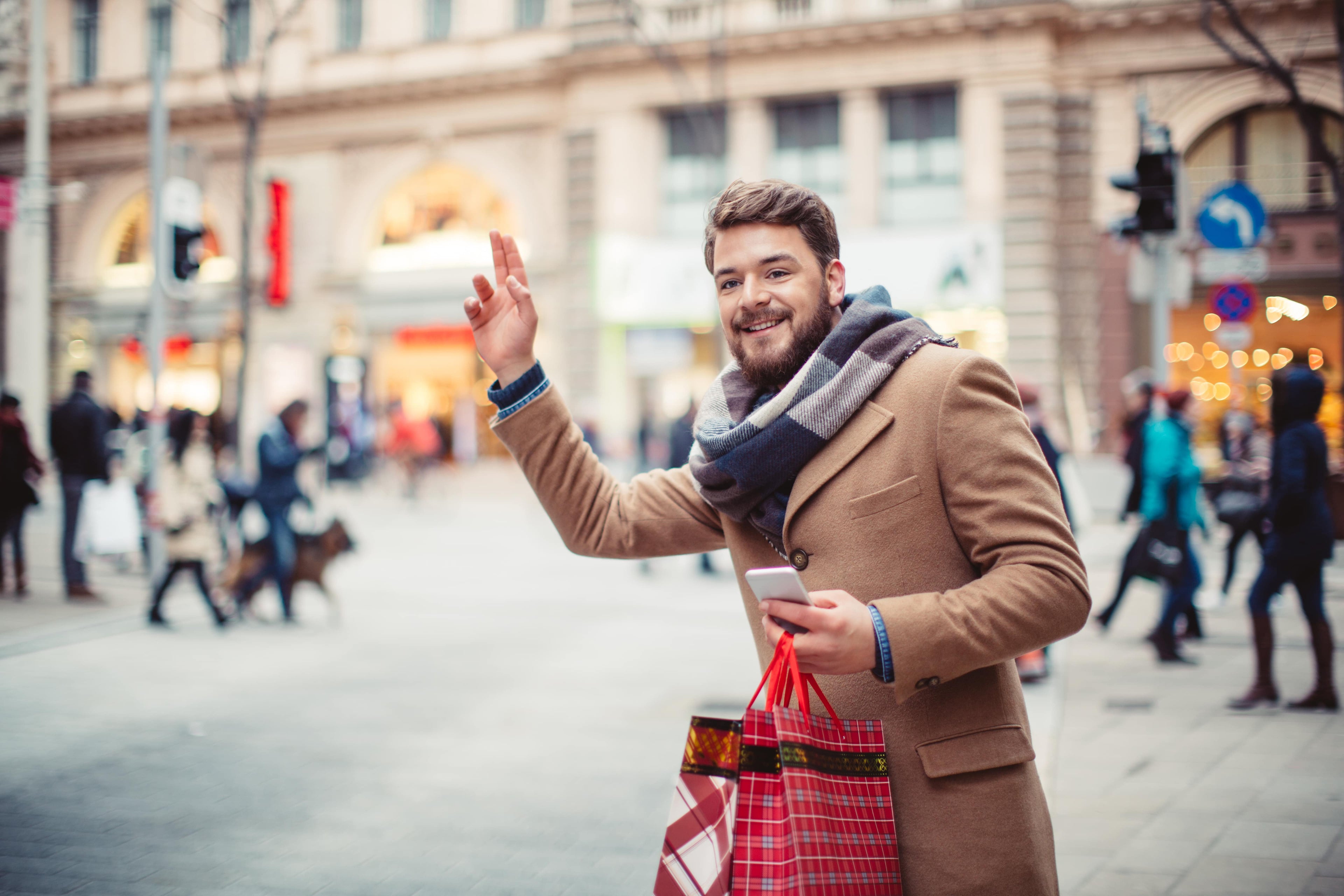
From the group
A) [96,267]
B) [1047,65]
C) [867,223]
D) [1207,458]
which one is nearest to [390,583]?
[1207,458]

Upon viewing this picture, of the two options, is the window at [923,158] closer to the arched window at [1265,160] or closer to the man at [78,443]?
Result: the arched window at [1265,160]

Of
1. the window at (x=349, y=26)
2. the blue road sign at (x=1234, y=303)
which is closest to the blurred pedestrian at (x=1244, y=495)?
the blue road sign at (x=1234, y=303)

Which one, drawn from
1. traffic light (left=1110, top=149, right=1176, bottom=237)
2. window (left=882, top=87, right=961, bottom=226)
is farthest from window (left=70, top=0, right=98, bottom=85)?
window (left=882, top=87, right=961, bottom=226)

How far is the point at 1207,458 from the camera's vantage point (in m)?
17.0

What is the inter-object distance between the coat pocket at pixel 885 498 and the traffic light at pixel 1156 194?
7.19 m

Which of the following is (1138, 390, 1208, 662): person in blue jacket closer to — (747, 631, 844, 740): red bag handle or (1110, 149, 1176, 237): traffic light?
(1110, 149, 1176, 237): traffic light

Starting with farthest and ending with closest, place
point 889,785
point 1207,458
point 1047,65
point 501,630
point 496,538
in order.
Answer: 1. point 1047,65
2. point 1207,458
3. point 496,538
4. point 501,630
5. point 889,785

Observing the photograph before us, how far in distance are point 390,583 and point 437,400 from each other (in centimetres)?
1588

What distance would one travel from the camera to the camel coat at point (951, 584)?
1.64 meters

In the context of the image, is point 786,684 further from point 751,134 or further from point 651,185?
point 651,185

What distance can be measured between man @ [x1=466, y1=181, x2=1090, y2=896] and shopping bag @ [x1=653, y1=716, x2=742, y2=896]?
0.20 metres

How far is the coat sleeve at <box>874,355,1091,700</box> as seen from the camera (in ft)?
5.33

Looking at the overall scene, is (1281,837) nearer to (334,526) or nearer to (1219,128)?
(334,526)

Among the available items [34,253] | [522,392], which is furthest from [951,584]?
[34,253]
